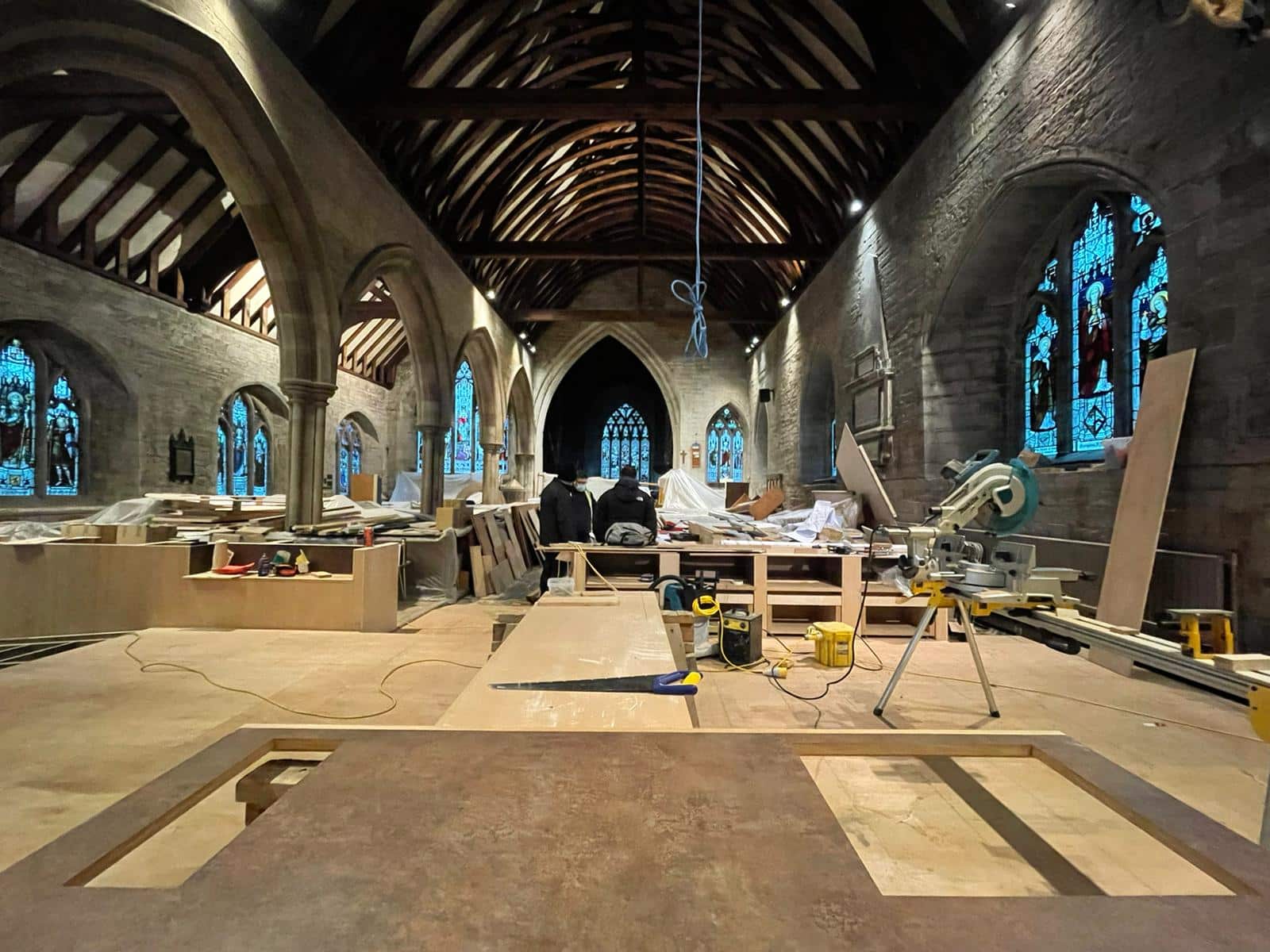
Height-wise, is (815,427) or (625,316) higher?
(625,316)

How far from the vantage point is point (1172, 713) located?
2955 millimetres

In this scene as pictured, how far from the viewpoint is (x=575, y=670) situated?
1874 mm

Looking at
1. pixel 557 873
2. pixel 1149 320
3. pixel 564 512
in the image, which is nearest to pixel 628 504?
pixel 564 512

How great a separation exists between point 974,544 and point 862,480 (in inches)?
148

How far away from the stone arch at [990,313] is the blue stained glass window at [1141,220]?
0.36 meters

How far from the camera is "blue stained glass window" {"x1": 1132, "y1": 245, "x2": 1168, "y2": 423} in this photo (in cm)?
390

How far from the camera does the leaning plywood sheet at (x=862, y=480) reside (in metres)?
6.17

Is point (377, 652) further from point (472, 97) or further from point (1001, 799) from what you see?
point (472, 97)

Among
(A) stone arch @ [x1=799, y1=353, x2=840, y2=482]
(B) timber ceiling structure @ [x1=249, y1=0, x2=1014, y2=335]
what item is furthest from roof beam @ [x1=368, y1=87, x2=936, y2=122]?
(A) stone arch @ [x1=799, y1=353, x2=840, y2=482]

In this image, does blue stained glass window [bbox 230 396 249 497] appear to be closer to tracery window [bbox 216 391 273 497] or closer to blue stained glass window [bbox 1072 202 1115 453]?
tracery window [bbox 216 391 273 497]

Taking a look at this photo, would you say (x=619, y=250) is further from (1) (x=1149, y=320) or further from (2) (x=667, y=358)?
(1) (x=1149, y=320)

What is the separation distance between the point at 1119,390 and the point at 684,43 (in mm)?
6784

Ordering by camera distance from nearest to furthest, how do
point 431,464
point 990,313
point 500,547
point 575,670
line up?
point 575,670 → point 990,313 → point 500,547 → point 431,464

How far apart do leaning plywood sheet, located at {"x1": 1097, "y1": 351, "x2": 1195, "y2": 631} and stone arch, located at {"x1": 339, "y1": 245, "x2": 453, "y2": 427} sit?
666cm
